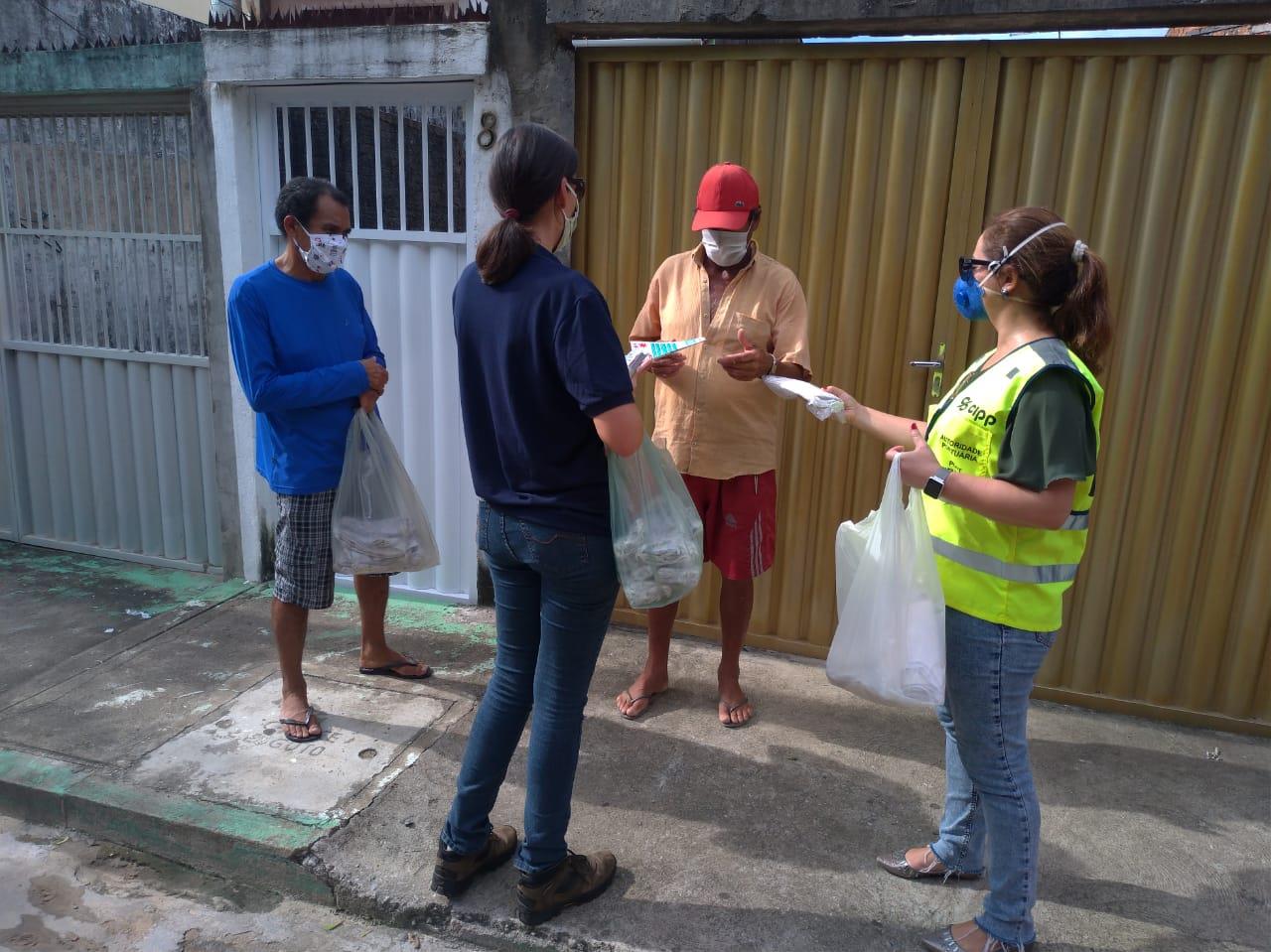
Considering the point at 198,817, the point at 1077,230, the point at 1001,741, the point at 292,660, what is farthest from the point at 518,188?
the point at 1077,230

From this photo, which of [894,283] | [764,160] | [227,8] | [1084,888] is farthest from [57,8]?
[1084,888]

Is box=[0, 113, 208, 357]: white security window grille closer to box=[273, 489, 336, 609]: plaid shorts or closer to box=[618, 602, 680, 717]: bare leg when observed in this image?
box=[273, 489, 336, 609]: plaid shorts

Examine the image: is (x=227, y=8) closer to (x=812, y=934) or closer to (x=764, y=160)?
(x=764, y=160)

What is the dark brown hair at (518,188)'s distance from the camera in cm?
215

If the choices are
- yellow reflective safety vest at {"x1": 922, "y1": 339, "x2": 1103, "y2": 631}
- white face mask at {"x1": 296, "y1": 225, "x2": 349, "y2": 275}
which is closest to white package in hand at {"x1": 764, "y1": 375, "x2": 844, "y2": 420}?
yellow reflective safety vest at {"x1": 922, "y1": 339, "x2": 1103, "y2": 631}

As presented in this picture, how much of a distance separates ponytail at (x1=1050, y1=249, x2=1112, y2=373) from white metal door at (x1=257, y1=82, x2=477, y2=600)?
9.33ft

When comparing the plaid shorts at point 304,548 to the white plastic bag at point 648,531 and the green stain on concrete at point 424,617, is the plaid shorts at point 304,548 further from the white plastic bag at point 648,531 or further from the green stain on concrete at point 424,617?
the white plastic bag at point 648,531

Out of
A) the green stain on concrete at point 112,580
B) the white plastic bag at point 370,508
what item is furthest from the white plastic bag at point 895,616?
the green stain on concrete at point 112,580

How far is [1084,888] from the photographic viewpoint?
2.69 metres

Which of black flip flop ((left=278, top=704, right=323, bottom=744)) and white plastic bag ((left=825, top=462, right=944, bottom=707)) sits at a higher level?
white plastic bag ((left=825, top=462, right=944, bottom=707))

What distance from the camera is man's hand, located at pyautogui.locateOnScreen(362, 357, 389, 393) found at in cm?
330

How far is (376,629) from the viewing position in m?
3.82

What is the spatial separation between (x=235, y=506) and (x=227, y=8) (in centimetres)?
238

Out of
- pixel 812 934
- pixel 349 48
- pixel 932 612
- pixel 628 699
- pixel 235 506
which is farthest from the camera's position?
pixel 235 506
